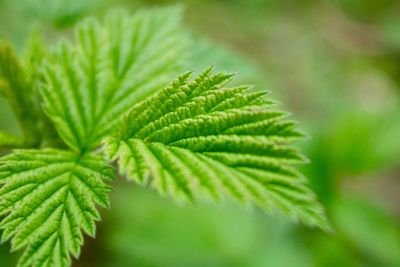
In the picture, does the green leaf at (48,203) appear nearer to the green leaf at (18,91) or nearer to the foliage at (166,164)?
the foliage at (166,164)

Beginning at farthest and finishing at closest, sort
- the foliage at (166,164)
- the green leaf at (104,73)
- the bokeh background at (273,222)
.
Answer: the bokeh background at (273,222), the green leaf at (104,73), the foliage at (166,164)

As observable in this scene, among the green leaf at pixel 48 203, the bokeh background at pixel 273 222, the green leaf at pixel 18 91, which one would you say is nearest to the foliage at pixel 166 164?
the green leaf at pixel 48 203

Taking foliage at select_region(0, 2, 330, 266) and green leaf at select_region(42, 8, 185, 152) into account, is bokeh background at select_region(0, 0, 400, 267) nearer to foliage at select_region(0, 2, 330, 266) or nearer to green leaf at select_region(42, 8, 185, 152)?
green leaf at select_region(42, 8, 185, 152)

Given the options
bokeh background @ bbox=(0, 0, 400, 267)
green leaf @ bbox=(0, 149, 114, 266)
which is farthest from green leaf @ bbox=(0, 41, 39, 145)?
bokeh background @ bbox=(0, 0, 400, 267)

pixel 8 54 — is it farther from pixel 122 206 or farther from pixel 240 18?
pixel 240 18

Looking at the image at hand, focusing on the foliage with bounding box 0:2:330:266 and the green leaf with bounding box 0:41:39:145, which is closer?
the foliage with bounding box 0:2:330:266

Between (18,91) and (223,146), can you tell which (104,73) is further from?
(223,146)
